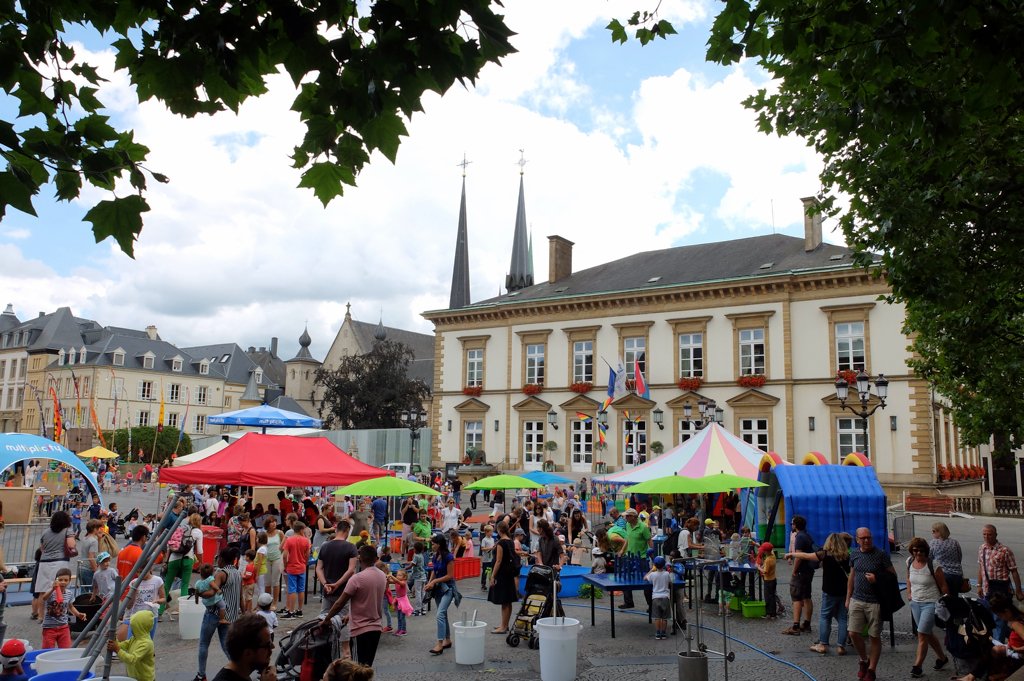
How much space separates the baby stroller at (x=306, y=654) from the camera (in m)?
7.48

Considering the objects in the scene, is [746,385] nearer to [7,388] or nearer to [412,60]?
[412,60]

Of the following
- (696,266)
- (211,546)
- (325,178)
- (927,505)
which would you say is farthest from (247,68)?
(696,266)

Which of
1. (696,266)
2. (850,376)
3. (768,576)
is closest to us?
(768,576)

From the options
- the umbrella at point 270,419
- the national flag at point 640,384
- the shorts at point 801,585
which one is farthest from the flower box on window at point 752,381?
the shorts at point 801,585

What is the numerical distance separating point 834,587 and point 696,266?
32.4 metres

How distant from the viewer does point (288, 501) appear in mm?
20891

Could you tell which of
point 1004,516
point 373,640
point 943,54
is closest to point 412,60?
point 943,54

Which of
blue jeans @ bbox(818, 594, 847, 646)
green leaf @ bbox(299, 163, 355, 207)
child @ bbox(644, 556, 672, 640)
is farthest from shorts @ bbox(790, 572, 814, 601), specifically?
green leaf @ bbox(299, 163, 355, 207)

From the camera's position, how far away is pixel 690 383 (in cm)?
3816

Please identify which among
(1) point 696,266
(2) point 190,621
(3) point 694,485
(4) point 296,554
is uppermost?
(1) point 696,266

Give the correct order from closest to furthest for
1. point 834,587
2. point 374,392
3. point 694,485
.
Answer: point 834,587 → point 694,485 → point 374,392

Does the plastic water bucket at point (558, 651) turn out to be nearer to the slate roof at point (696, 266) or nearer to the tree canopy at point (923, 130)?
the tree canopy at point (923, 130)

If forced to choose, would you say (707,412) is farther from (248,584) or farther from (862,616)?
(248,584)

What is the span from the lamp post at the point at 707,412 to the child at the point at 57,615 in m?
20.5
